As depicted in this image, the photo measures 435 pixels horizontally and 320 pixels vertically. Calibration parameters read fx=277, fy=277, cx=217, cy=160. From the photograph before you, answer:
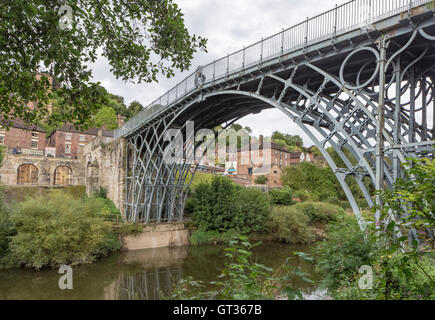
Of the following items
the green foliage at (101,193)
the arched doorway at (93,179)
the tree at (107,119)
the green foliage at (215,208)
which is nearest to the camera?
the green foliage at (215,208)

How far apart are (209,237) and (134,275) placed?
7.81m

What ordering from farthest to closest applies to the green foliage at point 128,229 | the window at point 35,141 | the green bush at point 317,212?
the window at point 35,141, the green bush at point 317,212, the green foliage at point 128,229

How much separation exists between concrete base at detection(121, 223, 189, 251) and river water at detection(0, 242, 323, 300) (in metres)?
0.60

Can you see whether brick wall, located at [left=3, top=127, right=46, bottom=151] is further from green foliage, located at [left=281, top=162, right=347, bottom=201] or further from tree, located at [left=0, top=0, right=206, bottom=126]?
tree, located at [left=0, top=0, right=206, bottom=126]

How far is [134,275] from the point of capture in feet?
46.7

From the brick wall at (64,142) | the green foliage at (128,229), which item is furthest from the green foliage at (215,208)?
the brick wall at (64,142)

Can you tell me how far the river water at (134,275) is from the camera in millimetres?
Answer: 11430

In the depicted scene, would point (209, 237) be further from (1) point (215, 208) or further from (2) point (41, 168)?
(2) point (41, 168)

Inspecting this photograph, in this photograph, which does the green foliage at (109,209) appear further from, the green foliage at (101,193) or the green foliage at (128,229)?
the green foliage at (128,229)

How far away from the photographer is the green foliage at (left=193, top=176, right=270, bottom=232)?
21.5m

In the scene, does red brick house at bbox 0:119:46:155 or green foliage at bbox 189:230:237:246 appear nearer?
green foliage at bbox 189:230:237:246

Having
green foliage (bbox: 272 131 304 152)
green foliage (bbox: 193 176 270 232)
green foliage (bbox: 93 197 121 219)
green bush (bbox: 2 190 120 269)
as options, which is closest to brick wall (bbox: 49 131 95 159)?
green foliage (bbox: 93 197 121 219)

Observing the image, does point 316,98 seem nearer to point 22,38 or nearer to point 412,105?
point 412,105

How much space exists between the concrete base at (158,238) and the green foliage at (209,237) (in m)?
0.62
